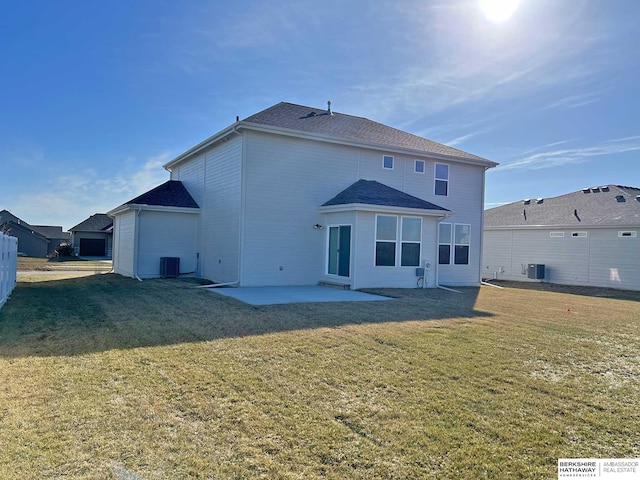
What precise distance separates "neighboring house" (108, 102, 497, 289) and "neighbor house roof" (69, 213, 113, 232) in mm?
26285

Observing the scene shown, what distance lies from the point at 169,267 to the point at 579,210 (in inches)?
788

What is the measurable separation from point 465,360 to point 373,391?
1.78m

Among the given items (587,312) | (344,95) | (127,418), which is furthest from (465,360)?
(344,95)

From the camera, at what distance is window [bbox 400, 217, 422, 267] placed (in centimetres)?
1414

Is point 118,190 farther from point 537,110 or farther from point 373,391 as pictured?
point 373,391

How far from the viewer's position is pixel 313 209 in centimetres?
1452

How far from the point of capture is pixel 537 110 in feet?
52.3

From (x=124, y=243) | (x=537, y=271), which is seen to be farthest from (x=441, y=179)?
(x=124, y=243)

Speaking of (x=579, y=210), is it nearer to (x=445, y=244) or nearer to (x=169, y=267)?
(x=445, y=244)

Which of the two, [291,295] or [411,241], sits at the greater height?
[411,241]

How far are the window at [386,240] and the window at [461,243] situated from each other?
4692mm

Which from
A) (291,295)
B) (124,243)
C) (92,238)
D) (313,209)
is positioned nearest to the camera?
(291,295)

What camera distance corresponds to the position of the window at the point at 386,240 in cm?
1362

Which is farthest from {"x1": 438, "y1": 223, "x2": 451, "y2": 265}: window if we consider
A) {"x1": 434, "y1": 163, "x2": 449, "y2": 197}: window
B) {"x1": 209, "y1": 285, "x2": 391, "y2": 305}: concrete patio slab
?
{"x1": 209, "y1": 285, "x2": 391, "y2": 305}: concrete patio slab
